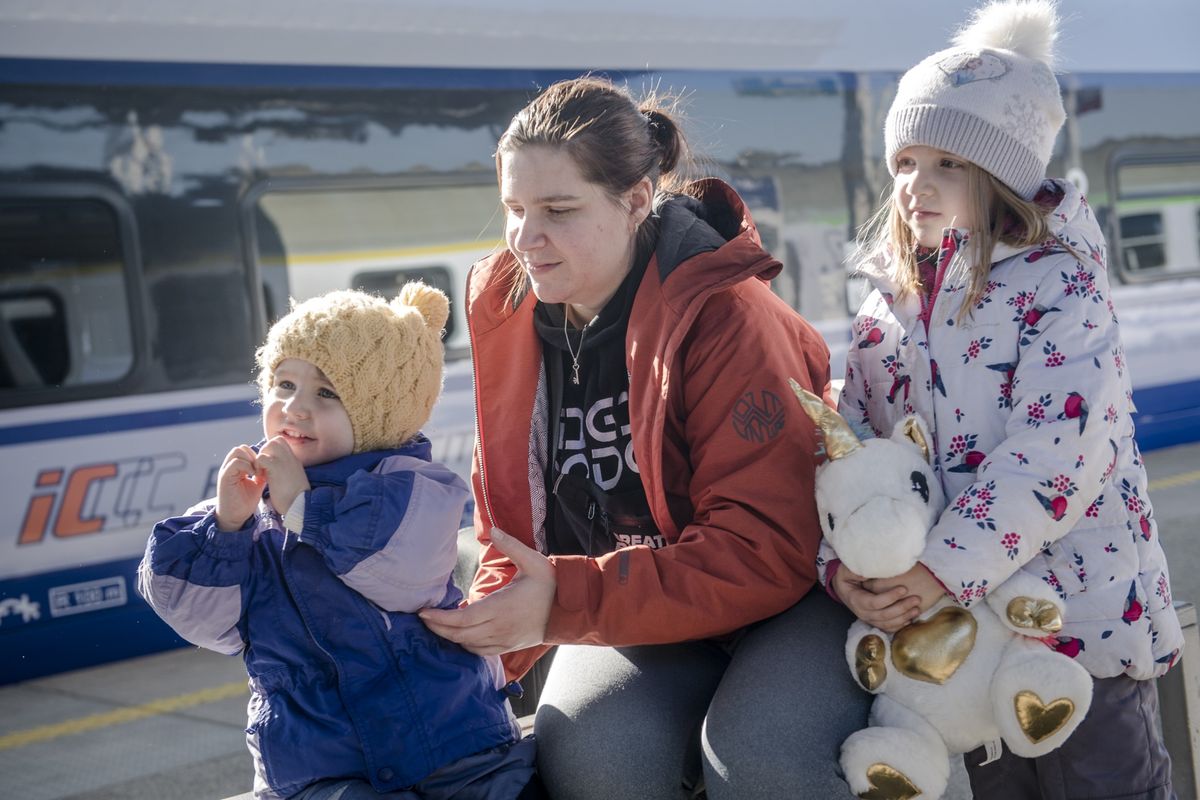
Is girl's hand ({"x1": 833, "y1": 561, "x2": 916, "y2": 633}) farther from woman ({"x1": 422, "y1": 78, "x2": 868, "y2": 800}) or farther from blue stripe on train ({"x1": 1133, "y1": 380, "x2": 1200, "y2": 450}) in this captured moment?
blue stripe on train ({"x1": 1133, "y1": 380, "x2": 1200, "y2": 450})

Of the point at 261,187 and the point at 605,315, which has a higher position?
the point at 261,187

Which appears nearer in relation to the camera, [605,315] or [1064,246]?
[1064,246]

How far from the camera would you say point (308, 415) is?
73.9 inches

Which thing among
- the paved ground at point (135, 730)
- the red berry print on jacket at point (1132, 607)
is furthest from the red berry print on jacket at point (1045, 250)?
the paved ground at point (135, 730)

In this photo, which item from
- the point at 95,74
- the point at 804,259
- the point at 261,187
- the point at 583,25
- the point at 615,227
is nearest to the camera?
the point at 615,227

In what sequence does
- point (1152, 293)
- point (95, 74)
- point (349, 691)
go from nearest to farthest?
point (349, 691)
point (95, 74)
point (1152, 293)

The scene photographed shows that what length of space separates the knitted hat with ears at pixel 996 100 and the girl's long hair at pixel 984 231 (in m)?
0.03

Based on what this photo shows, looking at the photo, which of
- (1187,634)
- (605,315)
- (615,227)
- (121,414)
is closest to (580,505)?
(605,315)

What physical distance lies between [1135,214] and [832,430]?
19.3 ft

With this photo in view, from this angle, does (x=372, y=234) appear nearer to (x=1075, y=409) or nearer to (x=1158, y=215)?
(x=1075, y=409)

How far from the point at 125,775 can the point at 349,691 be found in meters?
2.13

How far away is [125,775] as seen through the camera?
11.7ft

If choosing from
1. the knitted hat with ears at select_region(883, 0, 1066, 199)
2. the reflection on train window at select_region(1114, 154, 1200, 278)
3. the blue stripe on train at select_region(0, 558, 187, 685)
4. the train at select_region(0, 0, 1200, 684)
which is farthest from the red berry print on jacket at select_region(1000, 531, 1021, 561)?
the reflection on train window at select_region(1114, 154, 1200, 278)

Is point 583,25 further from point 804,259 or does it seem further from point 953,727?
point 953,727
